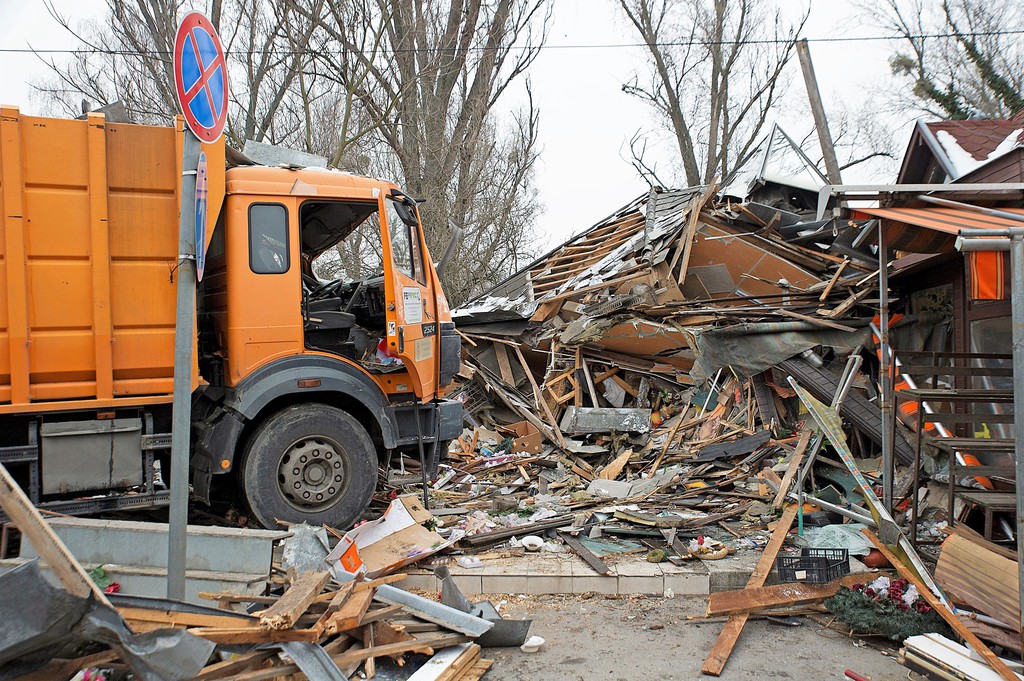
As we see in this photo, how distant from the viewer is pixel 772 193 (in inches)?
517

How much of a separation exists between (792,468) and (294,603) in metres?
5.52

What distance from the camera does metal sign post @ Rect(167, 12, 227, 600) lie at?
3.60 metres

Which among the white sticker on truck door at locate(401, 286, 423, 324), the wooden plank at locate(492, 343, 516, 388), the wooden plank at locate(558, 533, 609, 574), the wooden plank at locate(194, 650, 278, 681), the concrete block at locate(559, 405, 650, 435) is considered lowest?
the wooden plank at locate(558, 533, 609, 574)

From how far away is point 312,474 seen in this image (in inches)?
233

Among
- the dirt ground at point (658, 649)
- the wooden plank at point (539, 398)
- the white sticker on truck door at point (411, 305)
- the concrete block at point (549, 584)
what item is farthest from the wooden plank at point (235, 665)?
the wooden plank at point (539, 398)

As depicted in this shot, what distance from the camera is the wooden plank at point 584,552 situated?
560cm

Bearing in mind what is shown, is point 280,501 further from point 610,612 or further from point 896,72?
point 896,72

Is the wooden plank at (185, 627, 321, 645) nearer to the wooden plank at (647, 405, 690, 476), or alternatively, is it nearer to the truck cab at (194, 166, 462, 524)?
the truck cab at (194, 166, 462, 524)

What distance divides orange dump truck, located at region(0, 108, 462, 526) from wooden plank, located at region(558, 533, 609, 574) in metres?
1.50

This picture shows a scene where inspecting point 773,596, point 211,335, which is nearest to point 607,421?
point 773,596

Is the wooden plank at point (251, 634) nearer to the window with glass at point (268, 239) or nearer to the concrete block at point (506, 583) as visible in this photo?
the concrete block at point (506, 583)

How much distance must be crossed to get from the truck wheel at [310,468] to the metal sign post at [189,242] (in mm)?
1975

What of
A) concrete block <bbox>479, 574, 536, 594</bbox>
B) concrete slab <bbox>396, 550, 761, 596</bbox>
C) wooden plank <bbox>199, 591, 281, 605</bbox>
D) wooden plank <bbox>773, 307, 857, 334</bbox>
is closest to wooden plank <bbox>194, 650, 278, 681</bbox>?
wooden plank <bbox>199, 591, 281, 605</bbox>

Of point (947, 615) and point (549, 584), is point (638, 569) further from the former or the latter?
point (947, 615)
